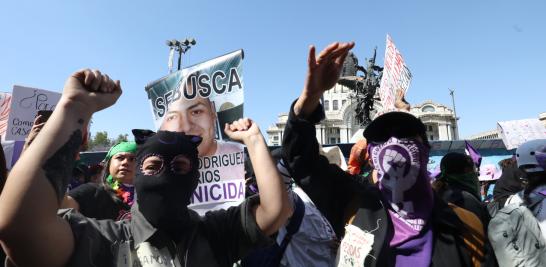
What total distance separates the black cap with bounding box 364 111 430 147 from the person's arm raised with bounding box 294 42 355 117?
435 millimetres

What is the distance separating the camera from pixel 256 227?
67.4 inches

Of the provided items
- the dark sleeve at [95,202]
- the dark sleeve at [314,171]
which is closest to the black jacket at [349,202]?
the dark sleeve at [314,171]

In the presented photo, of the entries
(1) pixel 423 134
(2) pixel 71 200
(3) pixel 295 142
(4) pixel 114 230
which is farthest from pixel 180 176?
(2) pixel 71 200

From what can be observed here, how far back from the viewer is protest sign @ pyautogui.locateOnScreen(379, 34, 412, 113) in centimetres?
390

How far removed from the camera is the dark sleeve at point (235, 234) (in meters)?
1.72

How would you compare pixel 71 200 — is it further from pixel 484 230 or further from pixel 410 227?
pixel 484 230

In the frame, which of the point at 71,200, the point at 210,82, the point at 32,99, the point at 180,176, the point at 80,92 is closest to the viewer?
the point at 80,92

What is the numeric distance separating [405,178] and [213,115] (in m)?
1.66

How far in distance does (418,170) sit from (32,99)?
5022 mm

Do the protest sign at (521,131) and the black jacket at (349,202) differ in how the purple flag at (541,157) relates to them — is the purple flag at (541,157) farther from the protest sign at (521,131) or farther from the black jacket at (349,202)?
the protest sign at (521,131)

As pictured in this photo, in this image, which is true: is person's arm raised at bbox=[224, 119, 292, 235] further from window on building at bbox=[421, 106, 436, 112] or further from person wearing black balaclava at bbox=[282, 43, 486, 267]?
window on building at bbox=[421, 106, 436, 112]

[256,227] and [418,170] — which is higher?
[418,170]

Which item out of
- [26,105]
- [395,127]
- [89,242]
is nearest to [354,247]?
[395,127]

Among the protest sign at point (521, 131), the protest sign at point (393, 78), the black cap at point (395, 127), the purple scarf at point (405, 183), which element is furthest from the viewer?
the protest sign at point (521, 131)
